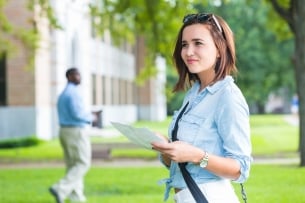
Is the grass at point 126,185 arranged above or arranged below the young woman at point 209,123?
below

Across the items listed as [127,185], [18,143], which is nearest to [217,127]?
[127,185]

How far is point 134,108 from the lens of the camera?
63406 millimetres

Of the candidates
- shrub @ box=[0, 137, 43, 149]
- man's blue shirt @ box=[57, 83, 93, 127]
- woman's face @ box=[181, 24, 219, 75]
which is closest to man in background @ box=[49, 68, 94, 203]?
man's blue shirt @ box=[57, 83, 93, 127]

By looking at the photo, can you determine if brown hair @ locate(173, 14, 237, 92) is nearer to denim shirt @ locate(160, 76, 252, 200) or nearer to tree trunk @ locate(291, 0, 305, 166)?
denim shirt @ locate(160, 76, 252, 200)

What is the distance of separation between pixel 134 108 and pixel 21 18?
3084cm

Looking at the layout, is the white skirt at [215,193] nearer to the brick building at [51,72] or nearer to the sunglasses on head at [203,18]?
the sunglasses on head at [203,18]

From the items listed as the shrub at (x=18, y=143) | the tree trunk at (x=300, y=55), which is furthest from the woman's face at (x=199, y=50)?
the shrub at (x=18, y=143)

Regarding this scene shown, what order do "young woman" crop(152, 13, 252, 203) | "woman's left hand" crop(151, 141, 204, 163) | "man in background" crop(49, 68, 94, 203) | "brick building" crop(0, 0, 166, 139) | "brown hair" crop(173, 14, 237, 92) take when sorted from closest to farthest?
"woman's left hand" crop(151, 141, 204, 163) → "young woman" crop(152, 13, 252, 203) → "brown hair" crop(173, 14, 237, 92) → "man in background" crop(49, 68, 94, 203) → "brick building" crop(0, 0, 166, 139)

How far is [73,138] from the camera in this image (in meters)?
11.2

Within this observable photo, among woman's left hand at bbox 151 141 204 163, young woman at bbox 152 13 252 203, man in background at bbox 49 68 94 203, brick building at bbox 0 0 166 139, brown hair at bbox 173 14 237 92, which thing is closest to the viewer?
woman's left hand at bbox 151 141 204 163

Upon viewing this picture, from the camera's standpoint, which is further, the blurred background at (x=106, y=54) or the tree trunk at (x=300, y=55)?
the blurred background at (x=106, y=54)

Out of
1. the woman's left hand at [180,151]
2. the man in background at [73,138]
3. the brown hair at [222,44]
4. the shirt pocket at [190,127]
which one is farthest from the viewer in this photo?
the man in background at [73,138]

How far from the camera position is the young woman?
11.8 feet

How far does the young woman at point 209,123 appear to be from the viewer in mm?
3604
